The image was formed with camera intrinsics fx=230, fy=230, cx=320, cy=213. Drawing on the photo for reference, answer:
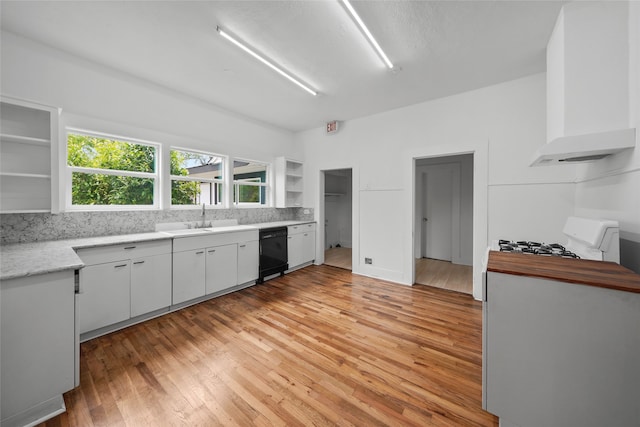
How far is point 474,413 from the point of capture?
1.48 metres

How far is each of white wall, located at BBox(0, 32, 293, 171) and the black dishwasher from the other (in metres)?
1.59

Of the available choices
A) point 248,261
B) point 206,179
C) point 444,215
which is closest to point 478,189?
point 444,215

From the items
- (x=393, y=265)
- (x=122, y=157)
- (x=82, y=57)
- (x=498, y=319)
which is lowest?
(x=393, y=265)

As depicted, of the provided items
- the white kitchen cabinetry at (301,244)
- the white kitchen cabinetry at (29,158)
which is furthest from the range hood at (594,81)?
the white kitchen cabinetry at (29,158)

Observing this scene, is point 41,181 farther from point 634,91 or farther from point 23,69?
point 634,91

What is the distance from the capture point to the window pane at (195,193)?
3.57m

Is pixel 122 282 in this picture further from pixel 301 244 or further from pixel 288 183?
pixel 288 183

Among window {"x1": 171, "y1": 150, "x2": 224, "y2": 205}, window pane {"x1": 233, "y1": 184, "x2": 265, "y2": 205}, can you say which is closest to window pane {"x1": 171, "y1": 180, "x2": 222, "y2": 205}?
window {"x1": 171, "y1": 150, "x2": 224, "y2": 205}

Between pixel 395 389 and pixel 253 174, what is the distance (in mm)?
4594

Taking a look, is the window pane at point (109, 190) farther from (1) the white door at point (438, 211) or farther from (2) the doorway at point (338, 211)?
(1) the white door at point (438, 211)

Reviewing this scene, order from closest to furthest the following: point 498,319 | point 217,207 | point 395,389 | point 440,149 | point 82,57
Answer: point 498,319 → point 395,389 → point 82,57 → point 440,149 → point 217,207

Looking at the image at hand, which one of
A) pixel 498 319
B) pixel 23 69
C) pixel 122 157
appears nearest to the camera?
→ pixel 498 319

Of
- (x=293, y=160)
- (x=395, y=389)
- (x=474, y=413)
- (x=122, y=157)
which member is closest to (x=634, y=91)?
(x=474, y=413)

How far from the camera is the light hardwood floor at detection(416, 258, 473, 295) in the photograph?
375 centimetres
